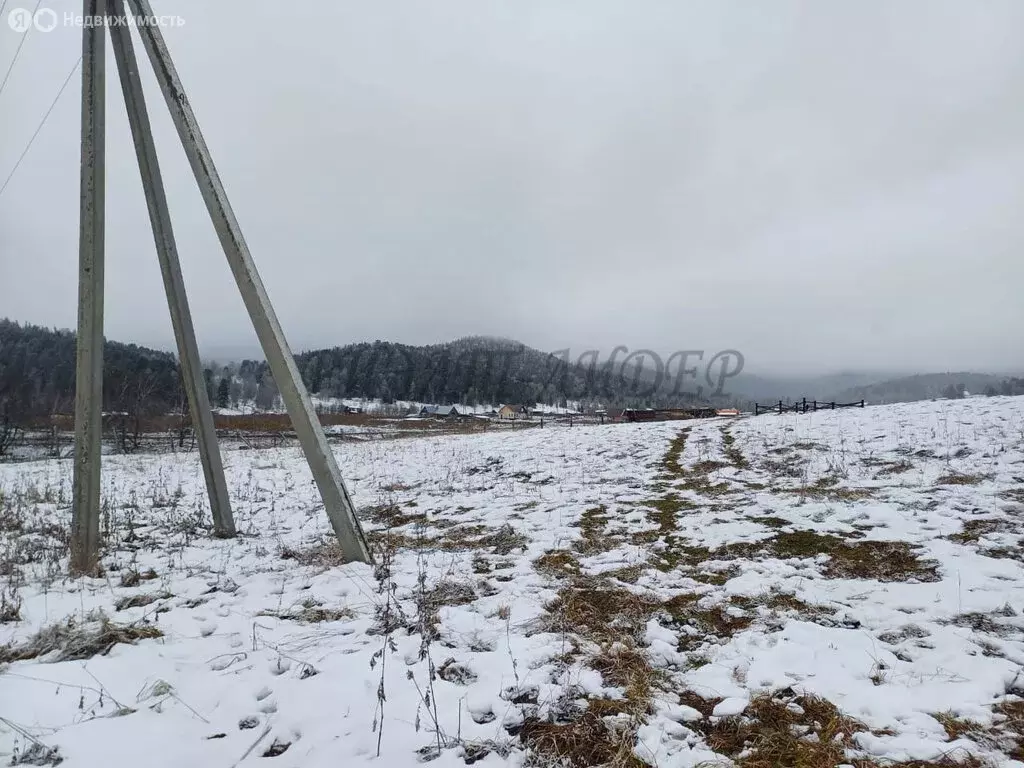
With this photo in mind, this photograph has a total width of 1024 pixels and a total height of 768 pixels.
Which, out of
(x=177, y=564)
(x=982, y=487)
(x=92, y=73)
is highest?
(x=92, y=73)

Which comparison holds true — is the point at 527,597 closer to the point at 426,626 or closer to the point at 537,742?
the point at 426,626

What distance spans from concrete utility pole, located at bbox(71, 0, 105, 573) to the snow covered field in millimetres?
717

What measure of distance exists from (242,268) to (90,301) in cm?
201

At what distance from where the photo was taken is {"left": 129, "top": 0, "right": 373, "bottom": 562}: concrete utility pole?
18.0 ft

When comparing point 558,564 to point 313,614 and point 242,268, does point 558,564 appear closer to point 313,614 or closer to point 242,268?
point 313,614

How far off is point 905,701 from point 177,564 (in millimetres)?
7052

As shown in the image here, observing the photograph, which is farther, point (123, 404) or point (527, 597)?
point (123, 404)

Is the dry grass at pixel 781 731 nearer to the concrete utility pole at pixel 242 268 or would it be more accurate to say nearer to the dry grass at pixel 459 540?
the dry grass at pixel 459 540

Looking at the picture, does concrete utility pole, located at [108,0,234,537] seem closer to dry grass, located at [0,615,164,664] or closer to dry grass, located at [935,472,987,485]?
dry grass, located at [0,615,164,664]

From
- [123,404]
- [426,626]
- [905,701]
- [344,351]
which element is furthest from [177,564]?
[344,351]

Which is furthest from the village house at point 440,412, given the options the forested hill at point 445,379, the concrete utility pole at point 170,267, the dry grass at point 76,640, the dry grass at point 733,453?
the dry grass at point 76,640

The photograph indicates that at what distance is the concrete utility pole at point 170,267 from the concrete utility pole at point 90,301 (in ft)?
1.18

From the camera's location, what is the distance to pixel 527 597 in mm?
4723

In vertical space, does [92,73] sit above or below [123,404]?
above
